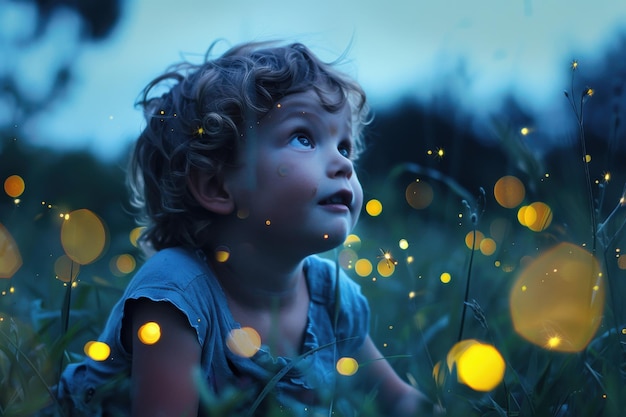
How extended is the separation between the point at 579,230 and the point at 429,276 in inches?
17.6

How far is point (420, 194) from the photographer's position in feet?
7.61

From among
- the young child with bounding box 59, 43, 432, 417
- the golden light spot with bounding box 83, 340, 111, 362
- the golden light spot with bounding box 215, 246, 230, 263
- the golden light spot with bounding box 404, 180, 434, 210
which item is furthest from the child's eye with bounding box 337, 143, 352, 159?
the golden light spot with bounding box 404, 180, 434, 210

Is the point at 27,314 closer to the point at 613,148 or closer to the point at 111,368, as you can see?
the point at 111,368

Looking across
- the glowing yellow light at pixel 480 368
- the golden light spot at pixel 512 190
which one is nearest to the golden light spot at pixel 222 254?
the glowing yellow light at pixel 480 368

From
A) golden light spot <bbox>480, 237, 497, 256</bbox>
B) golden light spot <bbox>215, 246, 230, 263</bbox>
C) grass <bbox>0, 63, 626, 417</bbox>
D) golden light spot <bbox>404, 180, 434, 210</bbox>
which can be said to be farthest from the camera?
A: golden light spot <bbox>404, 180, 434, 210</bbox>

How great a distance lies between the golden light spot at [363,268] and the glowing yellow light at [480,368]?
0.78 meters

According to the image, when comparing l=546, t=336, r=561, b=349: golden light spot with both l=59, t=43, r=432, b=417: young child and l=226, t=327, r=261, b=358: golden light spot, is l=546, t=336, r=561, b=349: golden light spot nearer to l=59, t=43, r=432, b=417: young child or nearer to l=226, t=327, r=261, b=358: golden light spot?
l=59, t=43, r=432, b=417: young child

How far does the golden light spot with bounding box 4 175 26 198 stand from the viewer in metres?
1.45

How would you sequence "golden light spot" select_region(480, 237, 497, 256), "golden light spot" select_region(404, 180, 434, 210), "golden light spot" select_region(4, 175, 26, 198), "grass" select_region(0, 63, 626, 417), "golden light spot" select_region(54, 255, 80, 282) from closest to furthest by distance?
"grass" select_region(0, 63, 626, 417) < "golden light spot" select_region(4, 175, 26, 198) < "golden light spot" select_region(54, 255, 80, 282) < "golden light spot" select_region(480, 237, 497, 256) < "golden light spot" select_region(404, 180, 434, 210)

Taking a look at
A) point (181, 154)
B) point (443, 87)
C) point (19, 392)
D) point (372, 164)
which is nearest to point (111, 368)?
point (19, 392)

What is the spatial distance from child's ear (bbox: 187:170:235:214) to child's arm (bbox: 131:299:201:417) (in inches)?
8.1

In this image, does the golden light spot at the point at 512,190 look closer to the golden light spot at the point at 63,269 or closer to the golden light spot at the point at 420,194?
the golden light spot at the point at 420,194

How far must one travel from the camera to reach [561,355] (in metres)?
1.08

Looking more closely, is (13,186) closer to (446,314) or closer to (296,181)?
(296,181)
